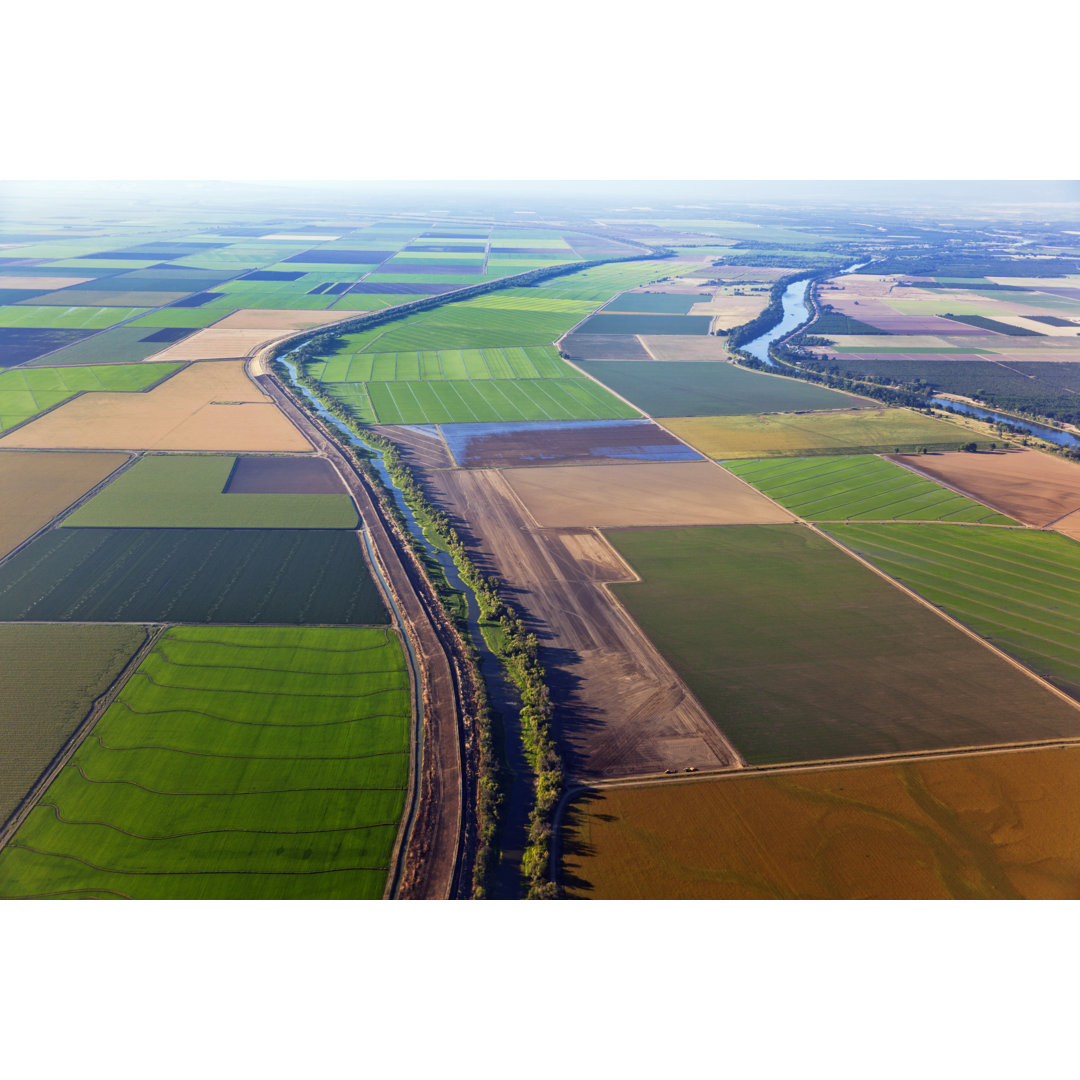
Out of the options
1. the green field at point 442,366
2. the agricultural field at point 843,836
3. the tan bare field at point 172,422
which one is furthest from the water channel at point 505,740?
the green field at point 442,366

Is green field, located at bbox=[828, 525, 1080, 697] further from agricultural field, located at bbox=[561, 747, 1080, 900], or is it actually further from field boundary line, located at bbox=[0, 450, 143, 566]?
field boundary line, located at bbox=[0, 450, 143, 566]

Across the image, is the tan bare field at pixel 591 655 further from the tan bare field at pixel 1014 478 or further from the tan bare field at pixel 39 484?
the tan bare field at pixel 1014 478

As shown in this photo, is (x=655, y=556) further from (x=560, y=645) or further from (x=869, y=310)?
(x=869, y=310)

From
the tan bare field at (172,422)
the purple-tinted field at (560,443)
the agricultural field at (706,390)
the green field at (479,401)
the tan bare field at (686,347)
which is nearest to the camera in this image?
the tan bare field at (172,422)

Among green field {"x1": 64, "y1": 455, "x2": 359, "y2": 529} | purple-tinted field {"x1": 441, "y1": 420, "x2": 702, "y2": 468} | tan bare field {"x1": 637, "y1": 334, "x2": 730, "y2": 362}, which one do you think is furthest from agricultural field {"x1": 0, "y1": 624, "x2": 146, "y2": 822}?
tan bare field {"x1": 637, "y1": 334, "x2": 730, "y2": 362}

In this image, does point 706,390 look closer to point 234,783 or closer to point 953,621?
point 953,621

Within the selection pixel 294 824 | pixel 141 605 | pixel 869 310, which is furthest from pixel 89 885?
pixel 869 310

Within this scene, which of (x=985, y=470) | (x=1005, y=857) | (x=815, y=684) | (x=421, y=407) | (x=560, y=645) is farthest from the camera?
(x=421, y=407)
